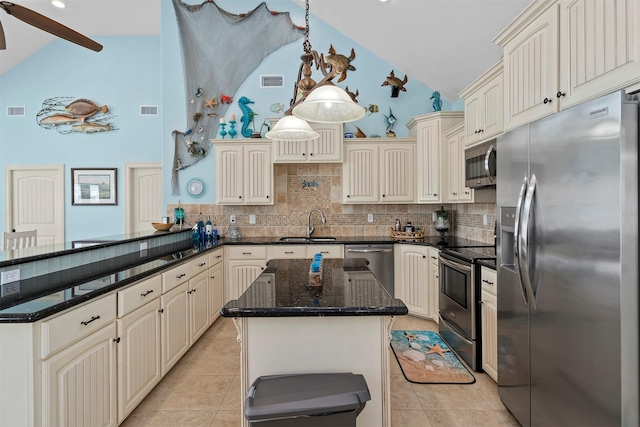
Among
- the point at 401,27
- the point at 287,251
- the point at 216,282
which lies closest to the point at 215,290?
the point at 216,282

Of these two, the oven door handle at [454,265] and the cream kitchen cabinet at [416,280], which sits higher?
the oven door handle at [454,265]

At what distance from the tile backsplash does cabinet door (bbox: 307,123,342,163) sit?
1.33ft

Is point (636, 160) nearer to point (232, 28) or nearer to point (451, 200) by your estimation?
point (451, 200)

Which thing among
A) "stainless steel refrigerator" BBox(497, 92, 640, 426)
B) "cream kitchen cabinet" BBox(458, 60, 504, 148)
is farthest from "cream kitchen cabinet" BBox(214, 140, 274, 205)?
"stainless steel refrigerator" BBox(497, 92, 640, 426)

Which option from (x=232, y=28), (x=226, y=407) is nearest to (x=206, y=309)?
Result: (x=226, y=407)

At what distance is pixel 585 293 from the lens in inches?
55.2

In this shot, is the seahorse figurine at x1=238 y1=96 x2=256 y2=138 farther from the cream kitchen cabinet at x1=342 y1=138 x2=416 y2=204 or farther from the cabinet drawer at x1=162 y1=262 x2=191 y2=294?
the cabinet drawer at x1=162 y1=262 x2=191 y2=294

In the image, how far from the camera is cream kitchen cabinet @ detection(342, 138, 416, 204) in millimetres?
4344

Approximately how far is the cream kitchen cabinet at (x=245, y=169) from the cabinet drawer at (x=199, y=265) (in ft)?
3.68

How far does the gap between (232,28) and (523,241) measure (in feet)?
15.9

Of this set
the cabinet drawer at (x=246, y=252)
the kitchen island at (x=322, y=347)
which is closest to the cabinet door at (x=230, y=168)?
the cabinet drawer at (x=246, y=252)

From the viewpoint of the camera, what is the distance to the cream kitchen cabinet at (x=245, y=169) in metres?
4.38

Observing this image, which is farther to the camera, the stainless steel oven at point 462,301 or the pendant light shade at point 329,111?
the stainless steel oven at point 462,301

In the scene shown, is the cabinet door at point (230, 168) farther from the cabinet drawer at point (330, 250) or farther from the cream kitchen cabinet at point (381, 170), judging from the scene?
the cream kitchen cabinet at point (381, 170)
